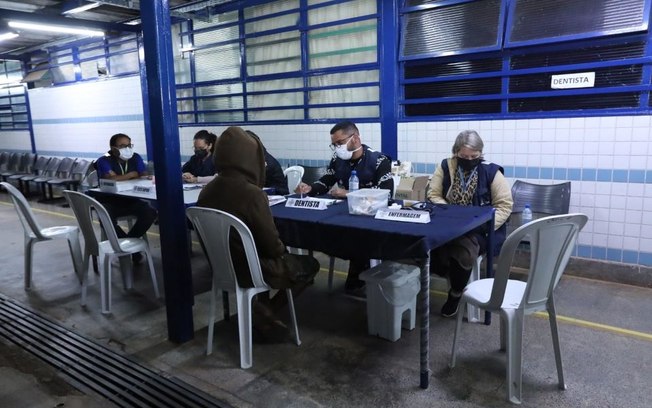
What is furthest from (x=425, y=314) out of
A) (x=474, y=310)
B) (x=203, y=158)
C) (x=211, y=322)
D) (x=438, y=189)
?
(x=203, y=158)

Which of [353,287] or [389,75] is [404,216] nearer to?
[353,287]

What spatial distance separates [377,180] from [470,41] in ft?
6.14

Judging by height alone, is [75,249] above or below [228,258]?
below

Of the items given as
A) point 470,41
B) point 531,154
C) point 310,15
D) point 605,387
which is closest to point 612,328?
point 605,387

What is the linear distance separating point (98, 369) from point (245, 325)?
93cm

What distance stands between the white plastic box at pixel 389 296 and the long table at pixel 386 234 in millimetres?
298

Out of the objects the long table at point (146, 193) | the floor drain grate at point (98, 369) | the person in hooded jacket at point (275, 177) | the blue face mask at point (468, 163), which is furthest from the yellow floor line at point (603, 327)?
the long table at point (146, 193)

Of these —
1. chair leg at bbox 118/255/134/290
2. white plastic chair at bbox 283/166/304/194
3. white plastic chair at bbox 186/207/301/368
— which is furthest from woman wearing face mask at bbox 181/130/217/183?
white plastic chair at bbox 186/207/301/368

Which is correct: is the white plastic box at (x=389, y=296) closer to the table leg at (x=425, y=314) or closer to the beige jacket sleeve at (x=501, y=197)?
the table leg at (x=425, y=314)

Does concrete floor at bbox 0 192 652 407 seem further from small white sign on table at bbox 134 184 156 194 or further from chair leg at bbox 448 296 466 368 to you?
small white sign on table at bbox 134 184 156 194

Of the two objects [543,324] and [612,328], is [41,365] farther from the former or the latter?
[612,328]

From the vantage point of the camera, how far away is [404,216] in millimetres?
2725

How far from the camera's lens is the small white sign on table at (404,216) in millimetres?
2691

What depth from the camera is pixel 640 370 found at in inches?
103
